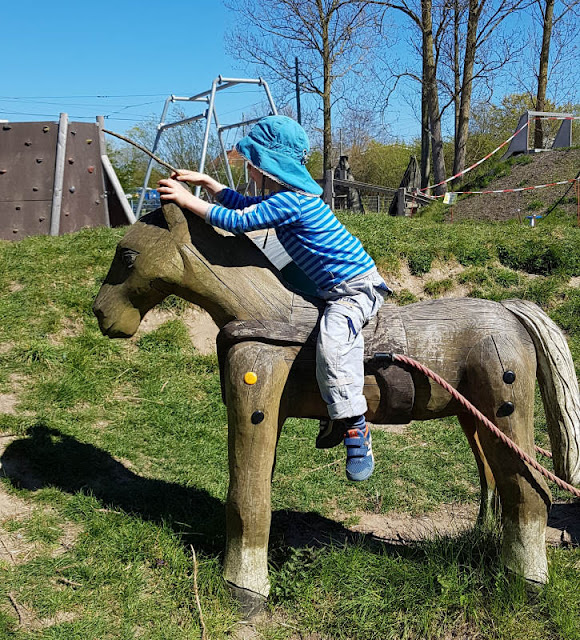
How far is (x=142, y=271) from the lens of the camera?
2.79 m

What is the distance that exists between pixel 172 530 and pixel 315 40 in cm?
1825

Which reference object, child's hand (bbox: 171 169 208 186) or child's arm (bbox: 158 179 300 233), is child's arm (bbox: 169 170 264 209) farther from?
child's arm (bbox: 158 179 300 233)

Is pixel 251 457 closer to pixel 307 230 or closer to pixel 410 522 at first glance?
pixel 307 230

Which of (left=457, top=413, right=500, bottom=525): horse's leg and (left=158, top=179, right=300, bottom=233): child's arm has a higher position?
(left=158, top=179, right=300, bottom=233): child's arm

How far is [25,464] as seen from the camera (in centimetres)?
409

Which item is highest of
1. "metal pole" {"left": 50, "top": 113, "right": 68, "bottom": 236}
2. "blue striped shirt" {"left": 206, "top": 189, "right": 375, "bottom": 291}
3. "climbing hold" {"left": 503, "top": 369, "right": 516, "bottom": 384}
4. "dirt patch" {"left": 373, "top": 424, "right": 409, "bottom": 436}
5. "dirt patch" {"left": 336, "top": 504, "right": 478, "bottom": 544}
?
"metal pole" {"left": 50, "top": 113, "right": 68, "bottom": 236}

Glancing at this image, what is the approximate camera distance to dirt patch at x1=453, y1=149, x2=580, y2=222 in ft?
45.3

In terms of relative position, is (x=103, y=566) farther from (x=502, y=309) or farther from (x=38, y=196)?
(x=38, y=196)

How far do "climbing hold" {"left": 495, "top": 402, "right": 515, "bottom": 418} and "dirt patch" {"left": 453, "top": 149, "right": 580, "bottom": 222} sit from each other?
1152 cm

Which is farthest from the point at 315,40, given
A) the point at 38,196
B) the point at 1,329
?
the point at 1,329

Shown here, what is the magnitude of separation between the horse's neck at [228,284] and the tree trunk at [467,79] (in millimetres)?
16406

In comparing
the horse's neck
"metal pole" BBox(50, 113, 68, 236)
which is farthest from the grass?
"metal pole" BBox(50, 113, 68, 236)

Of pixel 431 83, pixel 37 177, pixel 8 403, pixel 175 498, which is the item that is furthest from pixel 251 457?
pixel 431 83

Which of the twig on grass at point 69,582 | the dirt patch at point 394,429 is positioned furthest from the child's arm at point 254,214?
the dirt patch at point 394,429
